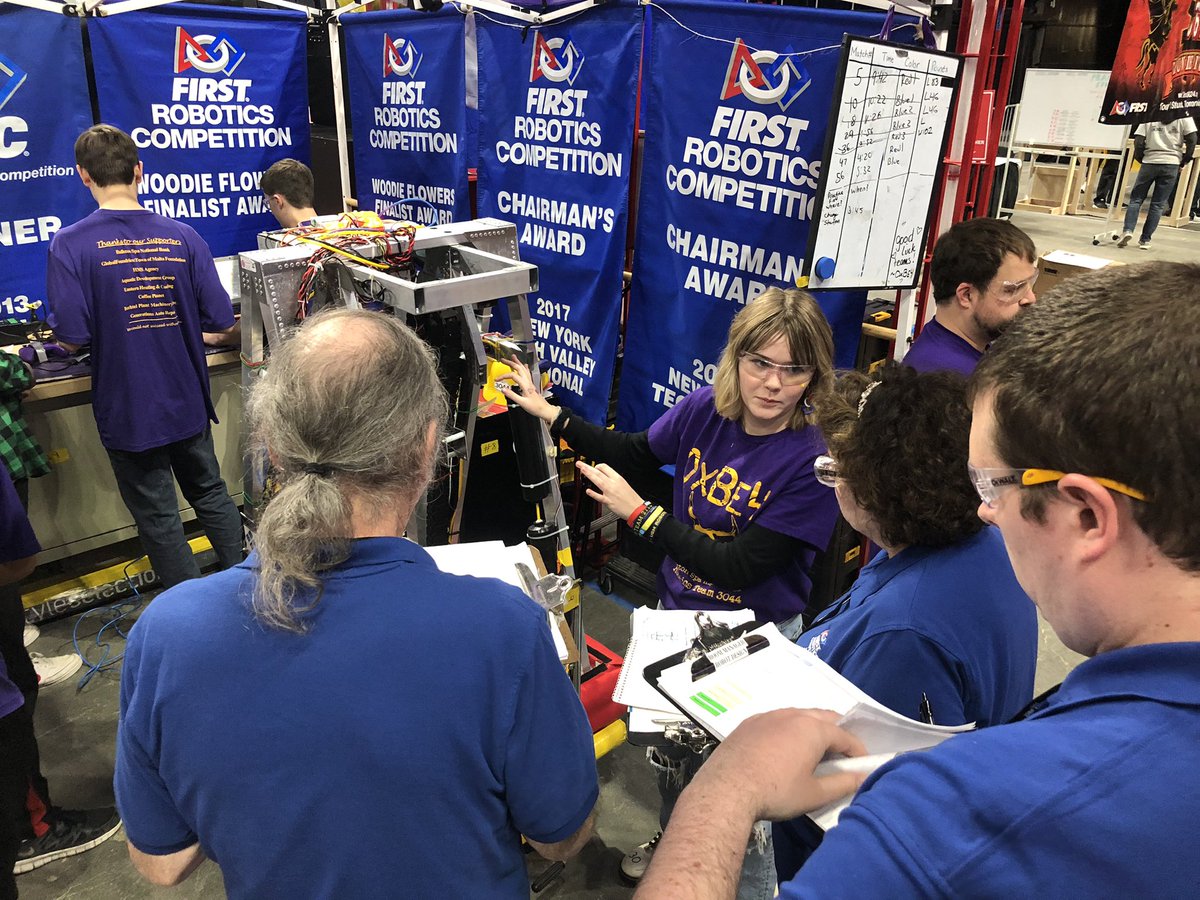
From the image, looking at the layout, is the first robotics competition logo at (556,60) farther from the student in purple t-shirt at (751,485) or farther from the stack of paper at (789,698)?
the stack of paper at (789,698)

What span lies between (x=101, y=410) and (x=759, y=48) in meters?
2.83

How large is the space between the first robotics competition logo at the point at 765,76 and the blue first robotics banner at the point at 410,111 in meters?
1.64

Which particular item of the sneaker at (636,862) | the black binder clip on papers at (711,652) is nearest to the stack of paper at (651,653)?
the black binder clip on papers at (711,652)

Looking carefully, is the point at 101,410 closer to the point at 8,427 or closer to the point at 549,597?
the point at 8,427

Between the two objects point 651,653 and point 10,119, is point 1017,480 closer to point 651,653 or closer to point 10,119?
point 651,653

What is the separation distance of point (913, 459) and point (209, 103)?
443 cm

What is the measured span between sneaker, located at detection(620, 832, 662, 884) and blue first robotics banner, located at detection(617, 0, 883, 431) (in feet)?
5.42

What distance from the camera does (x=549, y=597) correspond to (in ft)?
5.52

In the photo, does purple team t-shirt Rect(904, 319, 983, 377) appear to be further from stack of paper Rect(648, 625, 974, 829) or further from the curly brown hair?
stack of paper Rect(648, 625, 974, 829)

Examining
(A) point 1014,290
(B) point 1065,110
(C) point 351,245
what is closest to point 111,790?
(C) point 351,245

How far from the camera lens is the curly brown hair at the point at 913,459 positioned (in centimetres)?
118

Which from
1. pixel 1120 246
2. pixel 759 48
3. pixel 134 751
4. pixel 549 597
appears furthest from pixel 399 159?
pixel 1120 246

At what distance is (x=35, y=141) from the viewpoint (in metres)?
3.73

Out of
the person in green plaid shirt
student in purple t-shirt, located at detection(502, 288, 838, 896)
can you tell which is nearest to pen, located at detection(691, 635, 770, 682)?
student in purple t-shirt, located at detection(502, 288, 838, 896)
